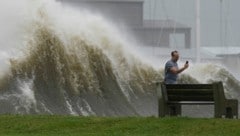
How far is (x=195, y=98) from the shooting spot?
15.4 metres

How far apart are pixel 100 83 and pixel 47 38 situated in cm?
182

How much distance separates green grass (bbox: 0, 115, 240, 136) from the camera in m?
13.4

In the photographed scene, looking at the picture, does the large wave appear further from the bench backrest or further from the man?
the bench backrest

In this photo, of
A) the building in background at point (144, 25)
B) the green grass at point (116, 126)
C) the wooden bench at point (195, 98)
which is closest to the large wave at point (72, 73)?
the wooden bench at point (195, 98)

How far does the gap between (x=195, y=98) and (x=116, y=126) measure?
2.04 meters

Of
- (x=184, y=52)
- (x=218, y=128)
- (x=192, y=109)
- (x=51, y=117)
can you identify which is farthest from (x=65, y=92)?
(x=184, y=52)

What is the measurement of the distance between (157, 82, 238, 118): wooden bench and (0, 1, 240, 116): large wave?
190 inches

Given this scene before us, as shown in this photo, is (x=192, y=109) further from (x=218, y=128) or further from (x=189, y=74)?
(x=218, y=128)

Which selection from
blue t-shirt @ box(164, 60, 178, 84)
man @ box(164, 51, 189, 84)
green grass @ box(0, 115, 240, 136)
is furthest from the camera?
blue t-shirt @ box(164, 60, 178, 84)

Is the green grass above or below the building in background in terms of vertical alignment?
below

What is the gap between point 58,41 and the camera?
22.2 meters

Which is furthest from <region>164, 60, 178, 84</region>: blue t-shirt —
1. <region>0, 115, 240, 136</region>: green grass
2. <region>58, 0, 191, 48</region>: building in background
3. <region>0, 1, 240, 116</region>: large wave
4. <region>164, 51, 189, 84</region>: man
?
<region>58, 0, 191, 48</region>: building in background

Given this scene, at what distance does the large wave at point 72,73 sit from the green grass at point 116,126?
500 centimetres

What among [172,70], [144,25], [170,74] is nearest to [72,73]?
[170,74]
